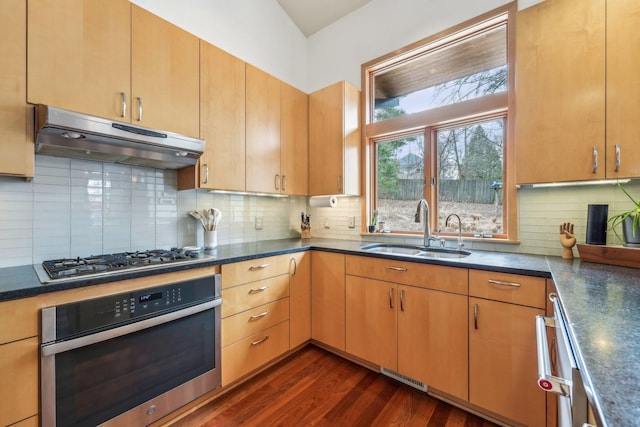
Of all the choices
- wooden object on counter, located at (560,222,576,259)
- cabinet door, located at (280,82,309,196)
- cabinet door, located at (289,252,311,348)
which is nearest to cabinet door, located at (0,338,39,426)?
cabinet door, located at (289,252,311,348)

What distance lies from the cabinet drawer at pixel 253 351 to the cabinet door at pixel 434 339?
91cm

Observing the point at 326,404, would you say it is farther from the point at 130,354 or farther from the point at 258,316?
the point at 130,354

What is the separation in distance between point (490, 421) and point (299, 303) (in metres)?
1.47

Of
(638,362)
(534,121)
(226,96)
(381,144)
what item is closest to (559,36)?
(534,121)

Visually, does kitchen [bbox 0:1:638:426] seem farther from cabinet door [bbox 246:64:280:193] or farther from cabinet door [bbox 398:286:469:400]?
cabinet door [bbox 398:286:469:400]

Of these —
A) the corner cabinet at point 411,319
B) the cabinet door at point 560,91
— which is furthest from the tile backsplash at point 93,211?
the cabinet door at point 560,91

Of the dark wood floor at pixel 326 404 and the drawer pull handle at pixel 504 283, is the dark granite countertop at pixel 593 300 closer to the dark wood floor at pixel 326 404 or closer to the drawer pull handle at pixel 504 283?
the drawer pull handle at pixel 504 283

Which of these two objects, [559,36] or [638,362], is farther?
[559,36]

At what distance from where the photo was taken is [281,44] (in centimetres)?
301

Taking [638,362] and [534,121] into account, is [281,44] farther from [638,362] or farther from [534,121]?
[638,362]

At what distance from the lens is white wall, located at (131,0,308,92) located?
2.19 metres

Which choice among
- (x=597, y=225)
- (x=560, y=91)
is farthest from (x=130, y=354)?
(x=560, y=91)

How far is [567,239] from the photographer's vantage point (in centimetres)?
169

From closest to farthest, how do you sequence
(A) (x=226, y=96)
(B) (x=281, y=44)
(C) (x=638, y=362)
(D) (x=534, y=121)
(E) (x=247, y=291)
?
(C) (x=638, y=362) < (D) (x=534, y=121) < (E) (x=247, y=291) < (A) (x=226, y=96) < (B) (x=281, y=44)
